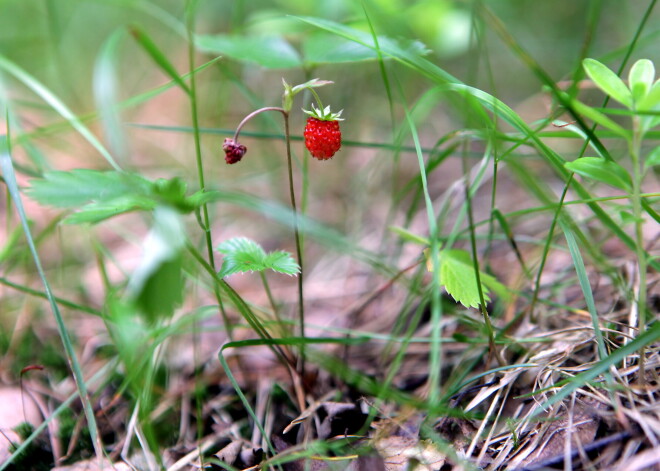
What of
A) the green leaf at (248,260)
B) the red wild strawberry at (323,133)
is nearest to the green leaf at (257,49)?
the red wild strawberry at (323,133)

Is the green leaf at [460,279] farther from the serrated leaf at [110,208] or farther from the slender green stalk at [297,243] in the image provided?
Result: the serrated leaf at [110,208]

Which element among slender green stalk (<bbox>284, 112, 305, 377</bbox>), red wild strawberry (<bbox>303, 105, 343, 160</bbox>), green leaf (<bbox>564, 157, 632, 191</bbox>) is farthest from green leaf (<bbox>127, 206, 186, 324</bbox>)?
green leaf (<bbox>564, 157, 632, 191</bbox>)

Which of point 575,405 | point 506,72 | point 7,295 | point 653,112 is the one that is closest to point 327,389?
point 575,405

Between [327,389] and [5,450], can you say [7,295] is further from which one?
[327,389]

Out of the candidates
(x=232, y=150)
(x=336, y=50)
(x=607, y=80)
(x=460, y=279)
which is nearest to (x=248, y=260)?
(x=232, y=150)

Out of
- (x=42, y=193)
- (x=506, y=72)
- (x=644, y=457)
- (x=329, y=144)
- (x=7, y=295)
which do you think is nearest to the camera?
(x=644, y=457)

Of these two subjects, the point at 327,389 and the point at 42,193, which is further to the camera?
the point at 327,389

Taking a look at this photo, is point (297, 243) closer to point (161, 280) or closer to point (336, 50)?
point (161, 280)
